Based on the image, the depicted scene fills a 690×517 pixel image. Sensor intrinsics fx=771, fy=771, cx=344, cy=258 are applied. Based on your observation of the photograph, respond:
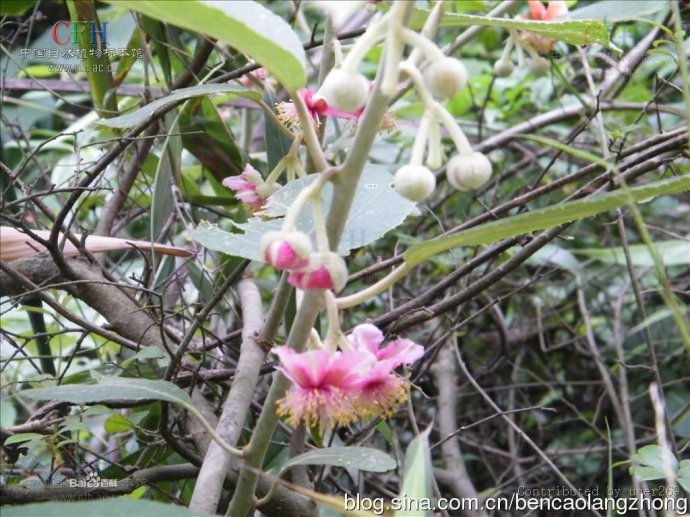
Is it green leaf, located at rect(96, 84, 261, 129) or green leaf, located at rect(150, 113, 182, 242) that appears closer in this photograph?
green leaf, located at rect(96, 84, 261, 129)

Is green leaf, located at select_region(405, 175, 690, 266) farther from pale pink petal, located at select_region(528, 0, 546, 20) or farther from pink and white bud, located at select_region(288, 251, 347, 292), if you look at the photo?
pale pink petal, located at select_region(528, 0, 546, 20)

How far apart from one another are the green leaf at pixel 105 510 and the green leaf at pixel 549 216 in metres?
0.23

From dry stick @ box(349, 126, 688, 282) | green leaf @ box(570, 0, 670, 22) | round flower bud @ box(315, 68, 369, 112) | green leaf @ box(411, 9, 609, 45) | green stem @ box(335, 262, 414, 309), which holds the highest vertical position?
round flower bud @ box(315, 68, 369, 112)

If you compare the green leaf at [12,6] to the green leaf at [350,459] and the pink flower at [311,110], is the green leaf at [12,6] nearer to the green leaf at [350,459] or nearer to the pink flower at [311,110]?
the pink flower at [311,110]

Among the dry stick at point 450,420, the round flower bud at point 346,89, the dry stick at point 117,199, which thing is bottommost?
the dry stick at point 450,420

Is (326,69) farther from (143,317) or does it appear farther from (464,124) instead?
(464,124)

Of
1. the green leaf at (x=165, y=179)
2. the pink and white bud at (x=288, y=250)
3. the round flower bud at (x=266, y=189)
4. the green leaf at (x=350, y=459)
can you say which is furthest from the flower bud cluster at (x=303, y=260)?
the green leaf at (x=165, y=179)

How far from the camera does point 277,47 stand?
1.62 ft

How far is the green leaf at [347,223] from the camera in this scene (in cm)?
65

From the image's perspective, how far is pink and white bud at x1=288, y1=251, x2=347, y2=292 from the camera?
0.49 m

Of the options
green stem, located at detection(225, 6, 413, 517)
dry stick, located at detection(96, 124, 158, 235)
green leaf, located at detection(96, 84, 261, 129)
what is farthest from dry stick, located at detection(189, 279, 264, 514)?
dry stick, located at detection(96, 124, 158, 235)

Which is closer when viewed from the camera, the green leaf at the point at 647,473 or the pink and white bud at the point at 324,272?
the pink and white bud at the point at 324,272

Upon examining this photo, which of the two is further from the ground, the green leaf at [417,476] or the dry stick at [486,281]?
the green leaf at [417,476]

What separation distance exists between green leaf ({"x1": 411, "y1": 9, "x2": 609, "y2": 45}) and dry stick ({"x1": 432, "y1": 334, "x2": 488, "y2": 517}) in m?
0.64
